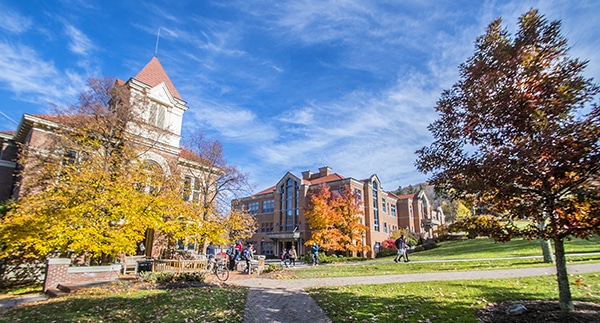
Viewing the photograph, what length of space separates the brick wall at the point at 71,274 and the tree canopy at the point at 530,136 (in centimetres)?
1383

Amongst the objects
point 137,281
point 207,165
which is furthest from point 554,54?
point 207,165

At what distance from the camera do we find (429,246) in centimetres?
3644

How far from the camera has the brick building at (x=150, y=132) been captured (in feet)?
61.9

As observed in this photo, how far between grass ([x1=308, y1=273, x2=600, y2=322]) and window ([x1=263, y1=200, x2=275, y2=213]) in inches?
1450

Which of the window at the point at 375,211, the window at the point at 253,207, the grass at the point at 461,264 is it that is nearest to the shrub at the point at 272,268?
the grass at the point at 461,264

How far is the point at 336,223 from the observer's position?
31.9 m

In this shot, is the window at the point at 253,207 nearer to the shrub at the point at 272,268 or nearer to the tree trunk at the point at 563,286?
the shrub at the point at 272,268

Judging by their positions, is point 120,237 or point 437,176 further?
point 120,237

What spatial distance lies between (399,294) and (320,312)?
9.31 feet

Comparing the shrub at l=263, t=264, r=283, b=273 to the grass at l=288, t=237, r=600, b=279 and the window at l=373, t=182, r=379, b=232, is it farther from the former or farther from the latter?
the window at l=373, t=182, r=379, b=232

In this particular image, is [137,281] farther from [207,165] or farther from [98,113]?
[207,165]

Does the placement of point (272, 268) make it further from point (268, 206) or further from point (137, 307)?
point (268, 206)

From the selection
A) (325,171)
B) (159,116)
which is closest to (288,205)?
(325,171)

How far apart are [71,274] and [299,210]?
31458mm
